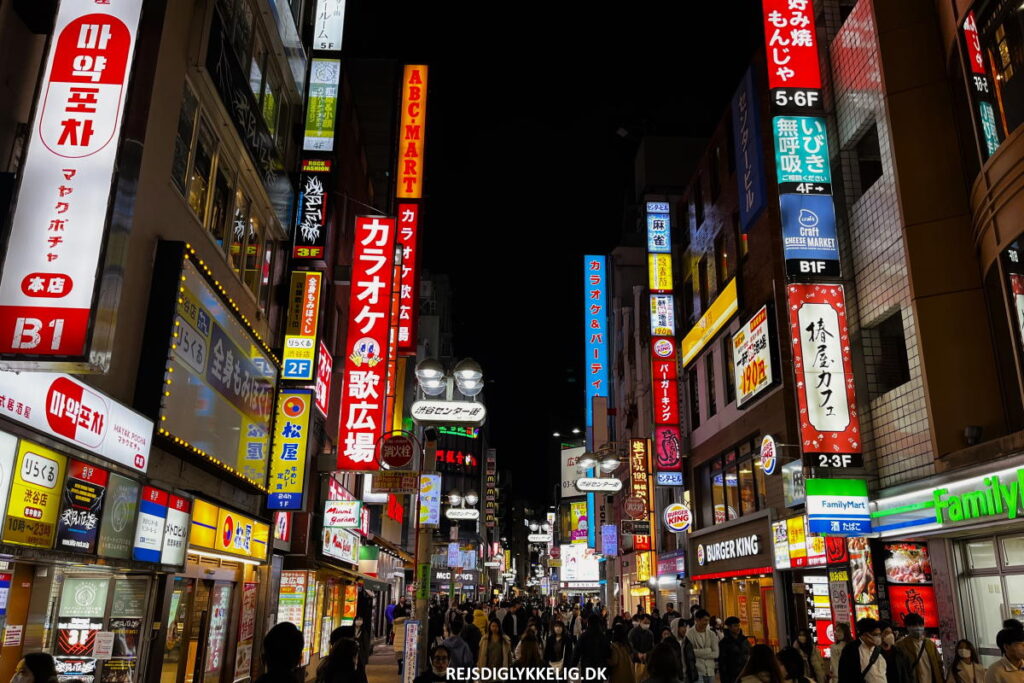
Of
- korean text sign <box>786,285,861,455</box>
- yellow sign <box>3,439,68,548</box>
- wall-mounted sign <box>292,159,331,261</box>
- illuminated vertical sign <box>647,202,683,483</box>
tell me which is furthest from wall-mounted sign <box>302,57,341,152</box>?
illuminated vertical sign <box>647,202,683,483</box>

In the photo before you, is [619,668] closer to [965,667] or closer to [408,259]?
[965,667]

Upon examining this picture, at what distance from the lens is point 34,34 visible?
361 inches

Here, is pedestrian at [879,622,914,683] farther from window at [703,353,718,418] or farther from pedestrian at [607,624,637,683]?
window at [703,353,718,418]

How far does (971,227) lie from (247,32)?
1602 cm

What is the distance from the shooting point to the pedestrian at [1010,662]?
7902mm

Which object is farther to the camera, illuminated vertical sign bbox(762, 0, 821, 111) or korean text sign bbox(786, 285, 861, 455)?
illuminated vertical sign bbox(762, 0, 821, 111)

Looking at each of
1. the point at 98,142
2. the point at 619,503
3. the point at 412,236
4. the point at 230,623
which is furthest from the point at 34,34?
the point at 619,503

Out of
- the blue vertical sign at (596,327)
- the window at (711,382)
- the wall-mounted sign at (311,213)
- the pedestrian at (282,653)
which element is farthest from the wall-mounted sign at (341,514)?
the blue vertical sign at (596,327)

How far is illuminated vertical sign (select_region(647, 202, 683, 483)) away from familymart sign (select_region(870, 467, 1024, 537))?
48.2 ft

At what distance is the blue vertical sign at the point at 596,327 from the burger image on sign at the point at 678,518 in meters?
26.4

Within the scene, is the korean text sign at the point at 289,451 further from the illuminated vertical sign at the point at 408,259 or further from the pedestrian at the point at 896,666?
the pedestrian at the point at 896,666

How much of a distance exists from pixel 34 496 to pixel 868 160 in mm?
19550

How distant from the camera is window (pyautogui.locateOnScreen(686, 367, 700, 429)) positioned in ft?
105

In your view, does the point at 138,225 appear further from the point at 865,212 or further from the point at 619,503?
the point at 619,503
